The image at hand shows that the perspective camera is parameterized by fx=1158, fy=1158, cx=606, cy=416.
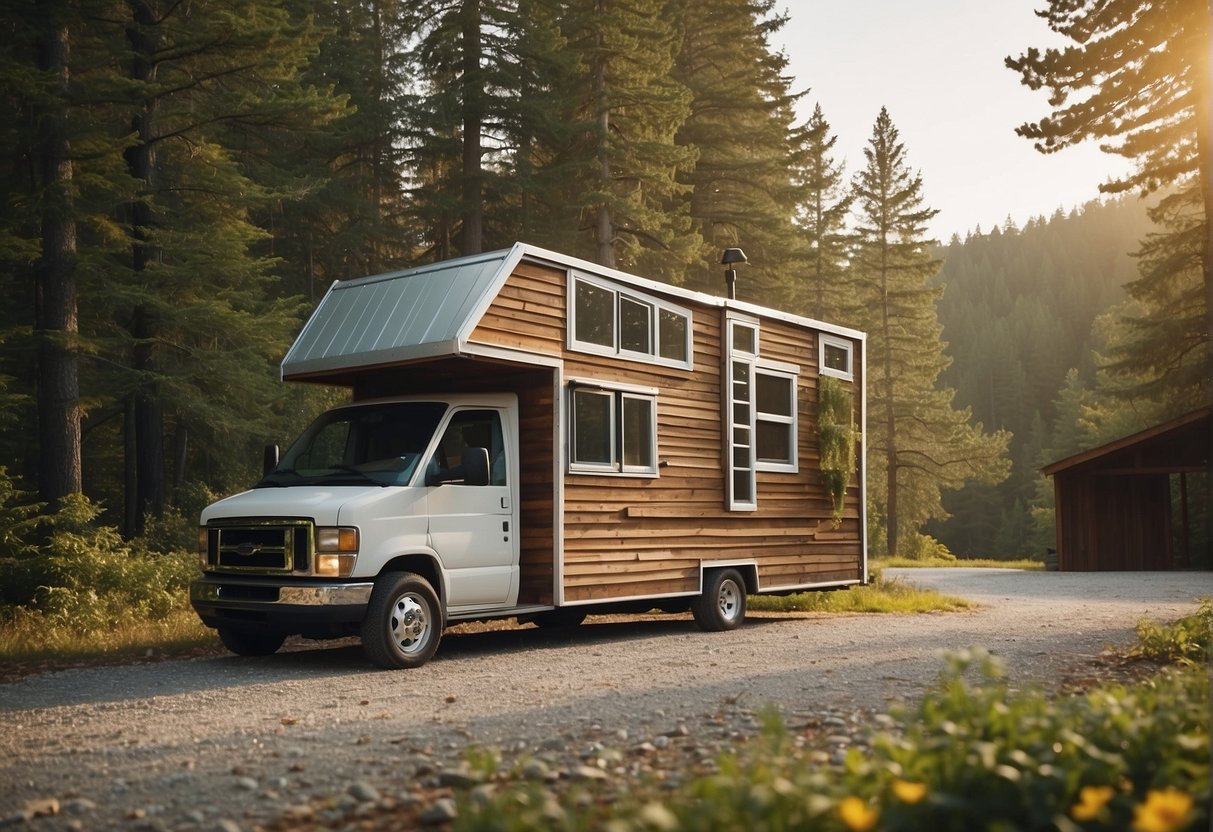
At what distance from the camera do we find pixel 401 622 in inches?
358

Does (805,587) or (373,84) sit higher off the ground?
(373,84)

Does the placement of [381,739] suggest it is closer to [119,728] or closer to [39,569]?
[119,728]

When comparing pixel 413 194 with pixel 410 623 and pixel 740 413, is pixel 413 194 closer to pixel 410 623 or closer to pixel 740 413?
pixel 740 413

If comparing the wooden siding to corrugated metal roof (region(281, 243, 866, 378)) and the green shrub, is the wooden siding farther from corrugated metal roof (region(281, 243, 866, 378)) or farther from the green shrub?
the green shrub

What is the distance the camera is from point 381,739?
5.90 m

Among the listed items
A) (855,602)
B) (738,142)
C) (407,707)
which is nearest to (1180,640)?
(407,707)

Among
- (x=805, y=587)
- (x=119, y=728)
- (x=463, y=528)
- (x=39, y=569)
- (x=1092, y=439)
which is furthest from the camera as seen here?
(x=1092, y=439)

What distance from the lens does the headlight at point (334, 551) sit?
870 cm

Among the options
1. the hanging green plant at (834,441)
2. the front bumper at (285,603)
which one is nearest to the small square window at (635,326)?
the hanging green plant at (834,441)

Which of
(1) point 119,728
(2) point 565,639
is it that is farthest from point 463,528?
(1) point 119,728

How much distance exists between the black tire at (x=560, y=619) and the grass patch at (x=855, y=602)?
10.5ft

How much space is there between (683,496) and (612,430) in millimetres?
1359

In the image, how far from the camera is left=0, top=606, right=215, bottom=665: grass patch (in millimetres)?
10172

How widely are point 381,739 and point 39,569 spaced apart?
8.38 m
